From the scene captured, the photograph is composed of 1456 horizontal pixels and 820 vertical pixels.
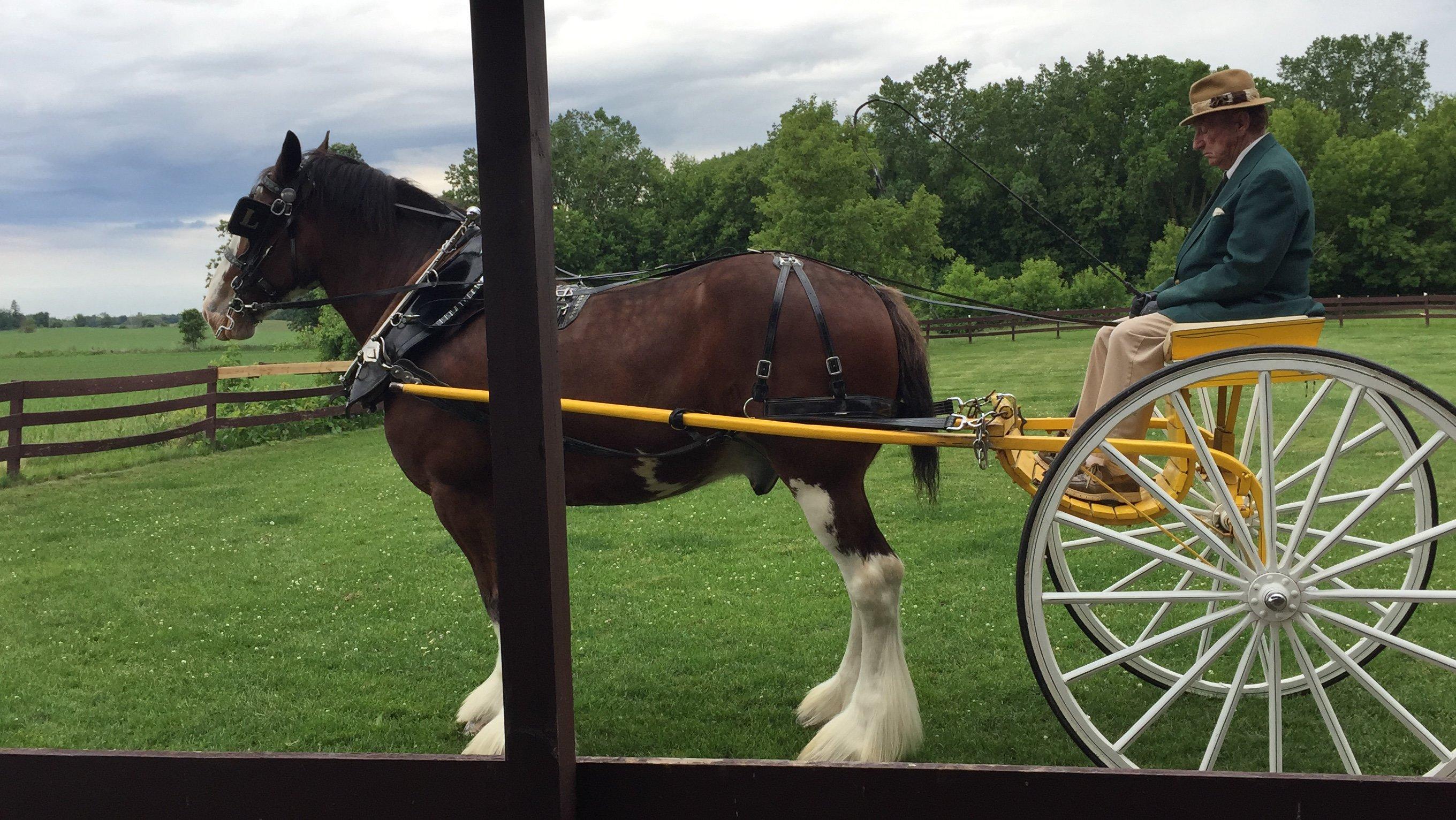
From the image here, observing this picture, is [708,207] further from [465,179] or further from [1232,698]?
[1232,698]

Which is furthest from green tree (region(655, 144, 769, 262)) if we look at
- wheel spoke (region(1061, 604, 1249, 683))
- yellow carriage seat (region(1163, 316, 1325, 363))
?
wheel spoke (region(1061, 604, 1249, 683))

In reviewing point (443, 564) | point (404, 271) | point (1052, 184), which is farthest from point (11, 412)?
point (1052, 184)

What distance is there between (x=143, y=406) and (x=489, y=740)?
36.5 ft

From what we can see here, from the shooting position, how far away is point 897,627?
3.57 meters

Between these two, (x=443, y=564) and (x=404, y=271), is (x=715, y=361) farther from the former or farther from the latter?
(x=443, y=564)

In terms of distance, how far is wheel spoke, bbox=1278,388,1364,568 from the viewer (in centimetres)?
270

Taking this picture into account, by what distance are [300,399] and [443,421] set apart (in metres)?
13.3

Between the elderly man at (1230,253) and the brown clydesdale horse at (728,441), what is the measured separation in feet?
2.52

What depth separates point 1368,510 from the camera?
2830mm

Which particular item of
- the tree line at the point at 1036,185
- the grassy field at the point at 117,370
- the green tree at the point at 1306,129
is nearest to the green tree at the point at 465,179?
the tree line at the point at 1036,185

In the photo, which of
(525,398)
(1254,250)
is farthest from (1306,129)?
(525,398)

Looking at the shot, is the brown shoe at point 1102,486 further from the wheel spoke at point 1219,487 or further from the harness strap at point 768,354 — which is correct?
the harness strap at point 768,354

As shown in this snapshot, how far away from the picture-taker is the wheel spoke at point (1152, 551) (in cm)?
272

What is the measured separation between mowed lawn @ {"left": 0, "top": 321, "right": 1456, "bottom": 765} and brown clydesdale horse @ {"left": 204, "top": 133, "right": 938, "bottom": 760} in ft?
1.09
